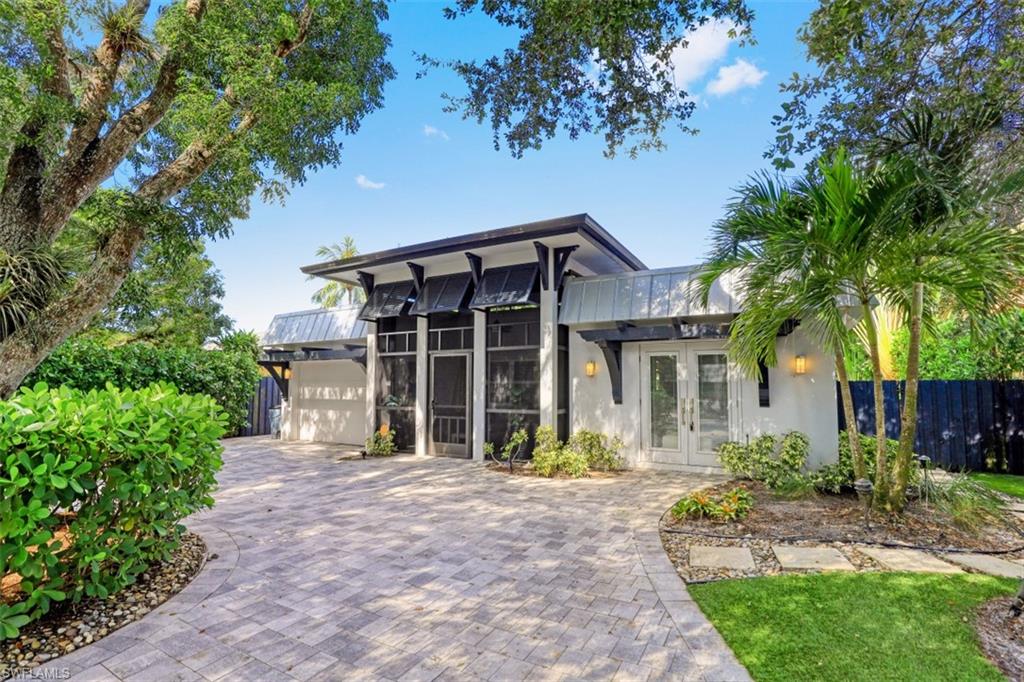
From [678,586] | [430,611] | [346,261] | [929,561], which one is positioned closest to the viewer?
[430,611]

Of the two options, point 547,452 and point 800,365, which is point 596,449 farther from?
point 800,365

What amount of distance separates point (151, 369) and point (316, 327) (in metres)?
5.01

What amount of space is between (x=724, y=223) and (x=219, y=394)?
28.4 ft

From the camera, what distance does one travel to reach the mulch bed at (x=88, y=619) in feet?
8.46

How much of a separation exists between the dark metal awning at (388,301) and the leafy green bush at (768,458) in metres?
6.88

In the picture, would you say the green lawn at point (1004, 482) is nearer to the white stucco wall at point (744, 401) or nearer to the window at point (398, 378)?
the white stucco wall at point (744, 401)

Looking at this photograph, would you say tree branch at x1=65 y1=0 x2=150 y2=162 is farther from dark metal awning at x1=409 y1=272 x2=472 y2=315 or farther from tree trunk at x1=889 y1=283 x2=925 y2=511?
tree trunk at x1=889 y1=283 x2=925 y2=511

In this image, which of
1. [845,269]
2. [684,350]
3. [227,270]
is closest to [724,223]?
[845,269]

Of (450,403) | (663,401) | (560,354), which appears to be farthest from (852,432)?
(450,403)

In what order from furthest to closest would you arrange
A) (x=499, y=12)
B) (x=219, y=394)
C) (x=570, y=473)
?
(x=219, y=394), (x=570, y=473), (x=499, y=12)

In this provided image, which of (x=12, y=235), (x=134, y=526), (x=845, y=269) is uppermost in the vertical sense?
(x=12, y=235)

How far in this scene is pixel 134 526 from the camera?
129 inches

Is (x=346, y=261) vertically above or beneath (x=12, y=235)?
above

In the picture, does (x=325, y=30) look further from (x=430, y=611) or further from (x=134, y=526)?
(x=430, y=611)
